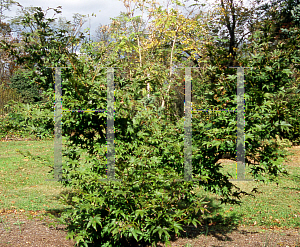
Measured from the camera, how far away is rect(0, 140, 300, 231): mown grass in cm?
557

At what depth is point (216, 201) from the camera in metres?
6.62

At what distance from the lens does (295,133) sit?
3.26 m

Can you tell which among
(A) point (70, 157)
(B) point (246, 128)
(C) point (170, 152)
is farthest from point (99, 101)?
(B) point (246, 128)

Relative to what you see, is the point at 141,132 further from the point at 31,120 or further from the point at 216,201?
the point at 216,201

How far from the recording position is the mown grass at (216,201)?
18.3 feet

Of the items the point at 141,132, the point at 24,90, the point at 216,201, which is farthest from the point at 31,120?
the point at 24,90

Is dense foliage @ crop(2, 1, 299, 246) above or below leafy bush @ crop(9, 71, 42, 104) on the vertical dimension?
below

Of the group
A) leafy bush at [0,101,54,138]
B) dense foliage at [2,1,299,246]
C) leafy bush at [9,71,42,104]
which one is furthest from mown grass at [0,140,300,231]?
leafy bush at [9,71,42,104]

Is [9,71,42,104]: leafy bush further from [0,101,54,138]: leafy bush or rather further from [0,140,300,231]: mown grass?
[0,101,54,138]: leafy bush

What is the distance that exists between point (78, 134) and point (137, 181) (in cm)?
96

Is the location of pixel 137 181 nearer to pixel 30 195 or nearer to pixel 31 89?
pixel 30 195

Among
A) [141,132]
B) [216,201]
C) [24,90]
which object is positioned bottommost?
[216,201]

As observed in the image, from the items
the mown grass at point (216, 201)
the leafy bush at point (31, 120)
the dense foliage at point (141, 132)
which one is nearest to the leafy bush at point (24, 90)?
the mown grass at point (216, 201)

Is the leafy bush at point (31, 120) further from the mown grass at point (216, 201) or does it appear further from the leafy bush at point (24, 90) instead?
the leafy bush at point (24, 90)
